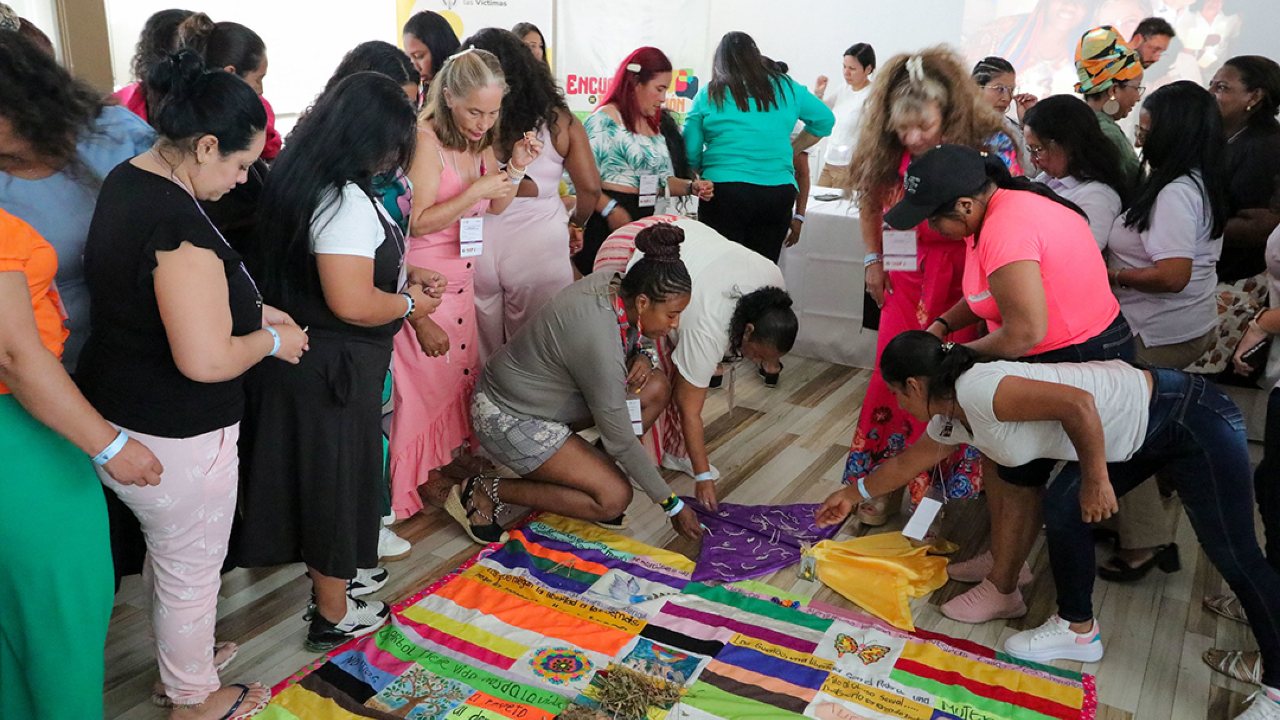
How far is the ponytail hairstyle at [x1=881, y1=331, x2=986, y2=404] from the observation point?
2.13m

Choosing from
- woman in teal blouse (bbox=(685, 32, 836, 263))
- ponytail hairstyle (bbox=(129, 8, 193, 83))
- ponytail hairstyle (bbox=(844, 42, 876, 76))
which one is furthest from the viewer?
ponytail hairstyle (bbox=(844, 42, 876, 76))

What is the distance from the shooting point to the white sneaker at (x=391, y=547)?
2758 millimetres

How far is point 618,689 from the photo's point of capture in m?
2.07

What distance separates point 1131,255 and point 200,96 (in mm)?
2633

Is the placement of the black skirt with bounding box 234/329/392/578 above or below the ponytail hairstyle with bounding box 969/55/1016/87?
below

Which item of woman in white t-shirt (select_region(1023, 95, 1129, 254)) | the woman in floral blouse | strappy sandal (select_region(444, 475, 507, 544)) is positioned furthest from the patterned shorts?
woman in white t-shirt (select_region(1023, 95, 1129, 254))

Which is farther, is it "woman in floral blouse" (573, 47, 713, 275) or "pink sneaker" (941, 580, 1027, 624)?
"woman in floral blouse" (573, 47, 713, 275)

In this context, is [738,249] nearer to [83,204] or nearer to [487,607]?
[487,607]

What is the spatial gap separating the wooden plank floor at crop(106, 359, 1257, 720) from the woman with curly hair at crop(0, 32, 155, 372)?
0.78 m

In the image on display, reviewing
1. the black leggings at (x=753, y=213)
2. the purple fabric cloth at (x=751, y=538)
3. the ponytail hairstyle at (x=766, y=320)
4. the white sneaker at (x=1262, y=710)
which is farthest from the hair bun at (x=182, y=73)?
the black leggings at (x=753, y=213)

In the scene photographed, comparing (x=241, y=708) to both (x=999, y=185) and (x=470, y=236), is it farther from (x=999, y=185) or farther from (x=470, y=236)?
(x=999, y=185)

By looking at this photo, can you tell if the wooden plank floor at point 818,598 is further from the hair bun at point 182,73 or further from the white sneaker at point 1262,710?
the hair bun at point 182,73

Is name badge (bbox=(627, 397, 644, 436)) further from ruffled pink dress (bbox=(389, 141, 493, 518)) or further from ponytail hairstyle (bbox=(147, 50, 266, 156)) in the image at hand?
ponytail hairstyle (bbox=(147, 50, 266, 156))

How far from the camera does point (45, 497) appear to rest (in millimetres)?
1570
